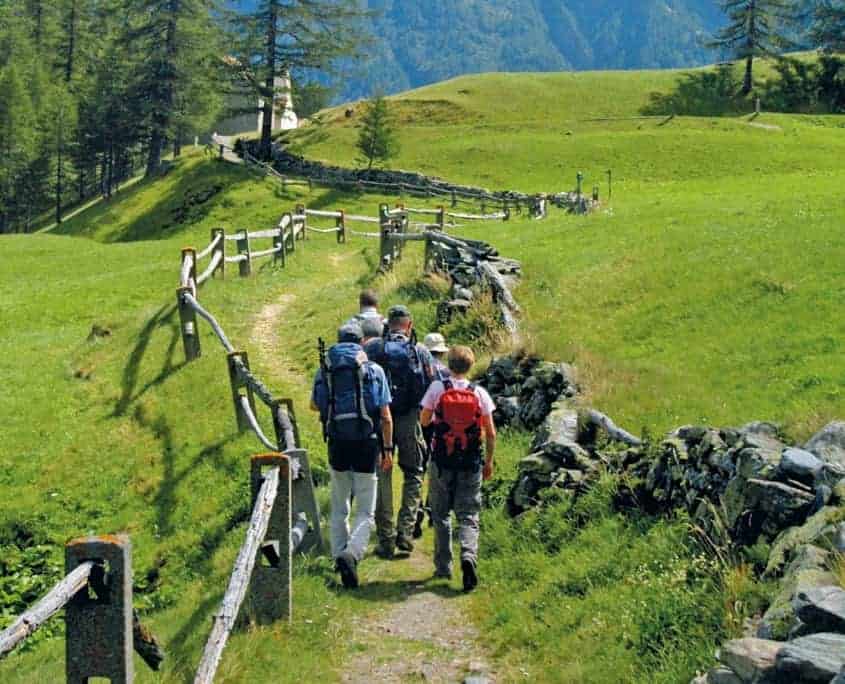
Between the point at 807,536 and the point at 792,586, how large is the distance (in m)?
0.66

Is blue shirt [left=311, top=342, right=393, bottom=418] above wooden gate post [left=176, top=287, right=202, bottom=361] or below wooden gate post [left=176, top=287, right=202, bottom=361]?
above

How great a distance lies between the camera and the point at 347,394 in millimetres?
8023

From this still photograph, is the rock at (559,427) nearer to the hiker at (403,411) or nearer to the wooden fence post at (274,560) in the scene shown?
the hiker at (403,411)

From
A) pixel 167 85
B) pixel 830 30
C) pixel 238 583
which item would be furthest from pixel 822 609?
pixel 830 30

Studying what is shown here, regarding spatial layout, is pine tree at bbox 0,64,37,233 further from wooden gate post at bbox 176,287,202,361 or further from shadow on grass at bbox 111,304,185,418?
wooden gate post at bbox 176,287,202,361

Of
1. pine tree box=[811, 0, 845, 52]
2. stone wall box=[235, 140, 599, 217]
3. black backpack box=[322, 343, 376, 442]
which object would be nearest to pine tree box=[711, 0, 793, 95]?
pine tree box=[811, 0, 845, 52]

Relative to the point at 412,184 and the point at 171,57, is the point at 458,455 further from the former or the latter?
the point at 171,57

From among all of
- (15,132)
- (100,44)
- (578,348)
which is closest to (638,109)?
(15,132)

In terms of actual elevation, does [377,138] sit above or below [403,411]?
above

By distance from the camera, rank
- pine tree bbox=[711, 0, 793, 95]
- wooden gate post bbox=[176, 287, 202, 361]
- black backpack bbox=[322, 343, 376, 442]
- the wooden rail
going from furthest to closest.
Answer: pine tree bbox=[711, 0, 793, 95] < wooden gate post bbox=[176, 287, 202, 361] < black backpack bbox=[322, 343, 376, 442] < the wooden rail

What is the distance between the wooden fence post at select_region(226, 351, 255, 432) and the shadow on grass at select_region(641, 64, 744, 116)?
193ft

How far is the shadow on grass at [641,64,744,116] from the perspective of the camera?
218 ft

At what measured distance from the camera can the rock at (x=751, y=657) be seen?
4.58 metres

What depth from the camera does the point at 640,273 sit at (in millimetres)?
16703
